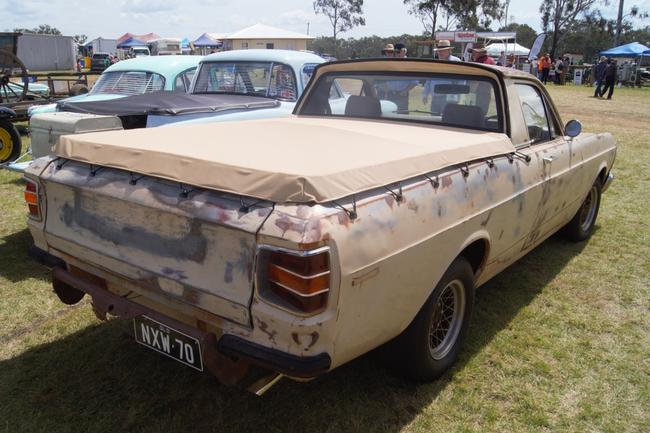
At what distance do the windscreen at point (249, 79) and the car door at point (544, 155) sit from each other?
10.8 feet

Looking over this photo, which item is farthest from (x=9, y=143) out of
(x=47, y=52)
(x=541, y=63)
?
(x=47, y=52)

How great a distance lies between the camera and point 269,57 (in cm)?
654

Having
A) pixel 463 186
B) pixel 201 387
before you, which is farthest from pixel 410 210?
pixel 201 387

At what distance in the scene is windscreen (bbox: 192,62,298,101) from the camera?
6492mm

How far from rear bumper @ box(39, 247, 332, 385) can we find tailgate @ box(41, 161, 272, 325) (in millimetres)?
108

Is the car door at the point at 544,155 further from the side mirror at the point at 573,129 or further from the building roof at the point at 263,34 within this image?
the building roof at the point at 263,34

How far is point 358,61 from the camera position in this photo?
12.5 ft

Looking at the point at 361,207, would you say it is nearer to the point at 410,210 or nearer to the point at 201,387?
the point at 410,210

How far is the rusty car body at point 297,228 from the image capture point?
1854 millimetres

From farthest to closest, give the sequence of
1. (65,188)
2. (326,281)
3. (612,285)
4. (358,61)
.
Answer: (612,285) → (358,61) → (65,188) → (326,281)

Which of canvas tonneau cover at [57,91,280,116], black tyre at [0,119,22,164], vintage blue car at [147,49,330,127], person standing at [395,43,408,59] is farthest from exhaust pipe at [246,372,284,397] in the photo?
person standing at [395,43,408,59]

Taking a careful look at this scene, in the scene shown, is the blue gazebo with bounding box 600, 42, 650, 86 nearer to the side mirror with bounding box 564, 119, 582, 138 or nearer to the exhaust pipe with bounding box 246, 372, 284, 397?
the side mirror with bounding box 564, 119, 582, 138

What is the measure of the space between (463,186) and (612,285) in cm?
232

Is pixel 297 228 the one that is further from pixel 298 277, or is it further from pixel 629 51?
pixel 629 51
